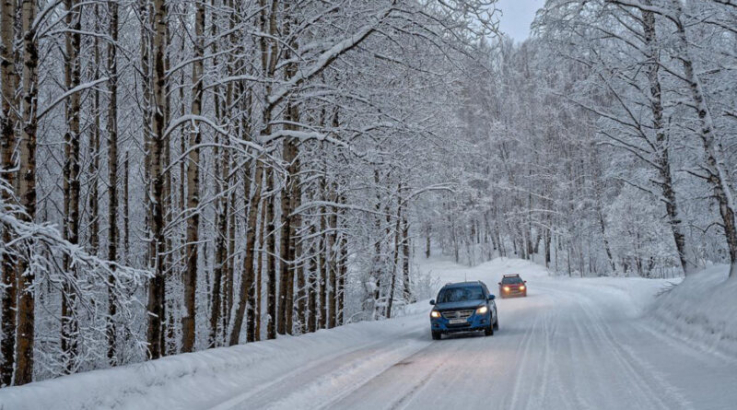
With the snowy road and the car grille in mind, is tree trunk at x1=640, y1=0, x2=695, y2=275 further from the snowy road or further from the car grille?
the car grille

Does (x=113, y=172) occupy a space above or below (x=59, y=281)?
above

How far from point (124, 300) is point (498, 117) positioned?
207 feet

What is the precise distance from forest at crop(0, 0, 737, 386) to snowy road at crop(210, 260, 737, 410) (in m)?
2.78

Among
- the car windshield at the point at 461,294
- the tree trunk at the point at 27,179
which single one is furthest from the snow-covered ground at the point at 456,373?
the car windshield at the point at 461,294

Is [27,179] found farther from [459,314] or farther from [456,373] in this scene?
[459,314]

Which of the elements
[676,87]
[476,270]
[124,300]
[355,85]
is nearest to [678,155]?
[676,87]

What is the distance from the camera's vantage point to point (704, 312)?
13.3m

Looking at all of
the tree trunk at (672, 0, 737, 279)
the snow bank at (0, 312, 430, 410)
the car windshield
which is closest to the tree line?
the snow bank at (0, 312, 430, 410)

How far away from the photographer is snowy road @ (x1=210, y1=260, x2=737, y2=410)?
7691 millimetres

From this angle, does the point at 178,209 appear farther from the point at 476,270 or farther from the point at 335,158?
the point at 476,270

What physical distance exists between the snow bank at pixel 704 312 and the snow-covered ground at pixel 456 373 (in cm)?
5

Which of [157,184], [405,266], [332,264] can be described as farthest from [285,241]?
[405,266]

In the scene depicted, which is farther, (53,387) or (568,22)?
(568,22)

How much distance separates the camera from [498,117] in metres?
66.2
